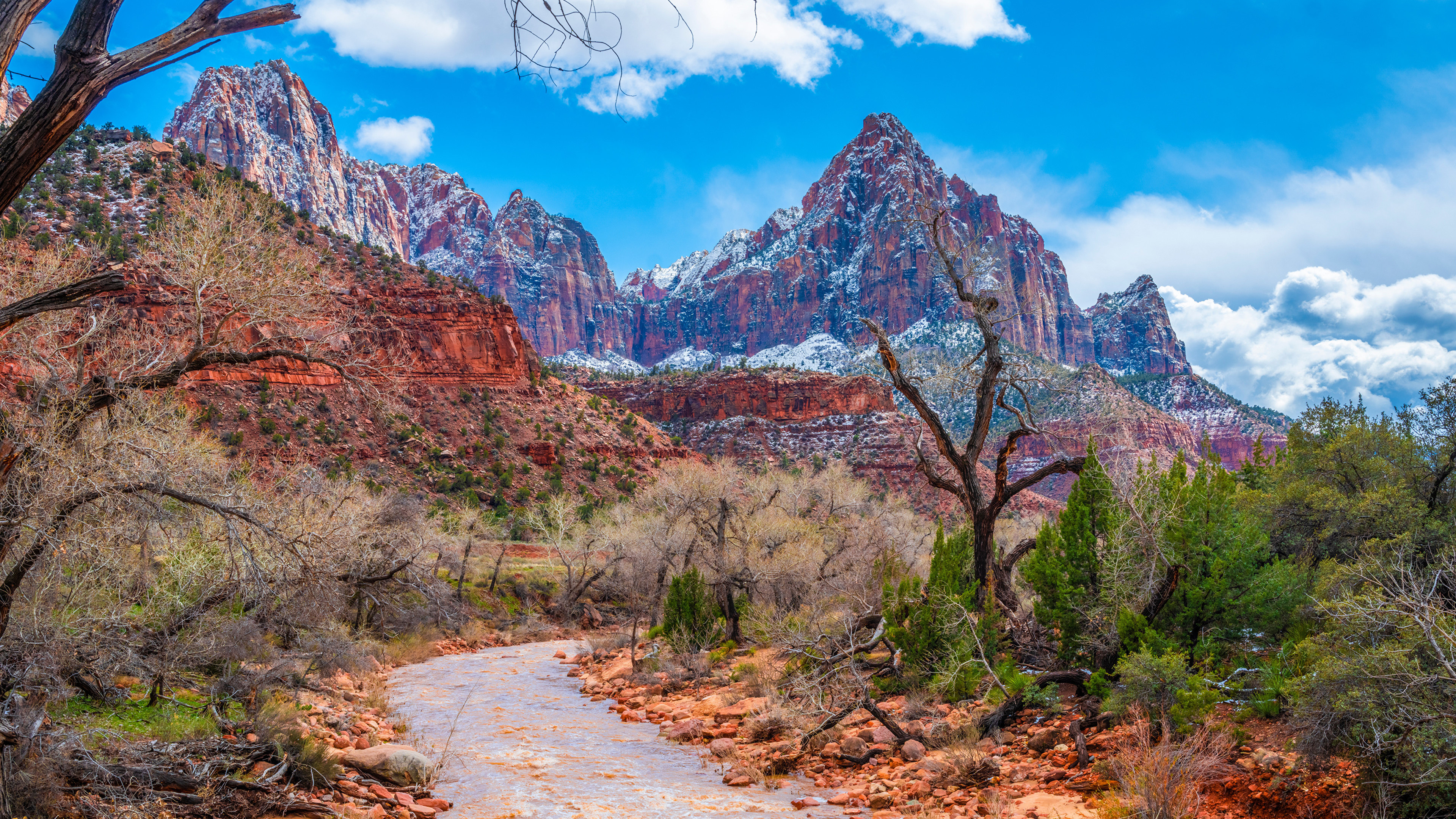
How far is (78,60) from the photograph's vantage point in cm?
364

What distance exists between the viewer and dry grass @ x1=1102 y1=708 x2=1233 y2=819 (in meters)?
5.75

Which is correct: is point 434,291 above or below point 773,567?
above

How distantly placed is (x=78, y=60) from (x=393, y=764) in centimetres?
754

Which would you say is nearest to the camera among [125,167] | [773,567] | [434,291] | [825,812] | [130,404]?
[130,404]

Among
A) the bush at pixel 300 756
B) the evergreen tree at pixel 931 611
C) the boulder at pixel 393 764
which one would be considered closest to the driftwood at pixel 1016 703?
the evergreen tree at pixel 931 611

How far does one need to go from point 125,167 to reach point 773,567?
4941 centimetres

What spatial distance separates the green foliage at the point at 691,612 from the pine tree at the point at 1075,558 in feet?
32.3

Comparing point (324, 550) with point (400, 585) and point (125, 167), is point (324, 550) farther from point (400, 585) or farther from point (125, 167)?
point (125, 167)

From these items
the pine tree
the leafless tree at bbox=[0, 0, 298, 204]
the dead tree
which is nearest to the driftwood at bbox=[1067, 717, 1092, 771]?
the pine tree

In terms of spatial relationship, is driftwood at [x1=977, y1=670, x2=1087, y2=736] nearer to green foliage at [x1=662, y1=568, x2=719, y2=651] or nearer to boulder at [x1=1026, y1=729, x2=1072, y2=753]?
boulder at [x1=1026, y1=729, x2=1072, y2=753]

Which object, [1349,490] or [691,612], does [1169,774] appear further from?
[691,612]

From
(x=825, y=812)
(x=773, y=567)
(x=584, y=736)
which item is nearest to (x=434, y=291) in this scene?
(x=773, y=567)

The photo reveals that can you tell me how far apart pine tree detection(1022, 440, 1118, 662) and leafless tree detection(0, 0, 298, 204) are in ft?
33.1

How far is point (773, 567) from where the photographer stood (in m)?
19.4
